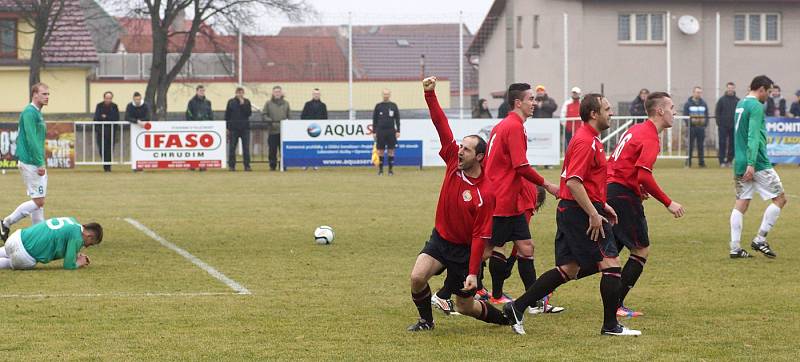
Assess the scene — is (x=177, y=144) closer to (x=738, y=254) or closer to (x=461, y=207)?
(x=738, y=254)

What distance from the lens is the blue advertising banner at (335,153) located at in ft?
100

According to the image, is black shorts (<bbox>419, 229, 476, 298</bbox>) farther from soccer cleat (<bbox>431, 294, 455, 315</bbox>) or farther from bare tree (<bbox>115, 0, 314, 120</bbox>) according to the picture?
bare tree (<bbox>115, 0, 314, 120</bbox>)

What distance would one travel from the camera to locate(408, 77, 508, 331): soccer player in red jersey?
28.1 ft

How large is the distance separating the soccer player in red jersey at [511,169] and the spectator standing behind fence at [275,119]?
70.2 feet

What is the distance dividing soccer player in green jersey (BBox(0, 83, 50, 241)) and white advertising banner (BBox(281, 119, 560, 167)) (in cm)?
1576

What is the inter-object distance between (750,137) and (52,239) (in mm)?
6807

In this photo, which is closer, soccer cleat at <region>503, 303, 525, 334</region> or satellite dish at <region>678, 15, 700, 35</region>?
soccer cleat at <region>503, 303, 525, 334</region>

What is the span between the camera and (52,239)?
12359 mm

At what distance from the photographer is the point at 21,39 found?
1948 inches

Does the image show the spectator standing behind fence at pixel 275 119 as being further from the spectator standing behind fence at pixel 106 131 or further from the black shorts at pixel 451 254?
the black shorts at pixel 451 254

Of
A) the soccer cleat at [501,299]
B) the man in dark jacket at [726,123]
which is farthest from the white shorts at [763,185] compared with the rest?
the man in dark jacket at [726,123]

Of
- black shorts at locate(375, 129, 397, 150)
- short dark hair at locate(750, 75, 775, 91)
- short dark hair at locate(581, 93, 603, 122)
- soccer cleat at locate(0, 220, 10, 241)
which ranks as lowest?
soccer cleat at locate(0, 220, 10, 241)

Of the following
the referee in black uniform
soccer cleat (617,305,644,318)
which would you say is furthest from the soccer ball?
the referee in black uniform

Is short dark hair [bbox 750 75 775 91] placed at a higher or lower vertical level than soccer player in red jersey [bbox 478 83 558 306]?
higher
